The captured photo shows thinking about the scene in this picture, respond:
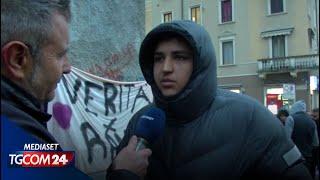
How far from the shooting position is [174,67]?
1631 mm

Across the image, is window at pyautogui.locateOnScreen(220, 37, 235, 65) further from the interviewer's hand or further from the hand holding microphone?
Answer: the interviewer's hand

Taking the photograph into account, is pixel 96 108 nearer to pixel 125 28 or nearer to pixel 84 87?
pixel 84 87

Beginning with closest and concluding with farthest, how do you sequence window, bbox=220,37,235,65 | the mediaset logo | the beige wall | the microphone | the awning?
1. the mediaset logo
2. the microphone
3. the beige wall
4. window, bbox=220,37,235,65
5. the awning

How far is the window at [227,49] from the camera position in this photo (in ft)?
49.3

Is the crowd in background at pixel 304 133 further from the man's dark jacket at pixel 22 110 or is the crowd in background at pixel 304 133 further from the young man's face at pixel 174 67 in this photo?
the man's dark jacket at pixel 22 110

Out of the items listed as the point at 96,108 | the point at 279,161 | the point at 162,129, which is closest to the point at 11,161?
the point at 162,129

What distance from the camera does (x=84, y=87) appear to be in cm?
384

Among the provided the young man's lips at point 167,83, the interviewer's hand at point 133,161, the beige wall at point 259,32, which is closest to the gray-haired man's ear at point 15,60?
the interviewer's hand at point 133,161

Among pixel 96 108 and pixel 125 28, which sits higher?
pixel 125 28

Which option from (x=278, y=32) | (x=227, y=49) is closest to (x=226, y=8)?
(x=227, y=49)

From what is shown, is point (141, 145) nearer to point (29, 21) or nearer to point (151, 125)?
point (151, 125)

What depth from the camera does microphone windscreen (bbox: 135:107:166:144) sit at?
140 cm

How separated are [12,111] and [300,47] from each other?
2186cm

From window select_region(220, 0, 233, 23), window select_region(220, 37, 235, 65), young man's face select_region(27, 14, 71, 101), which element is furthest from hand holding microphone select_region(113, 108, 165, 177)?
window select_region(220, 37, 235, 65)
